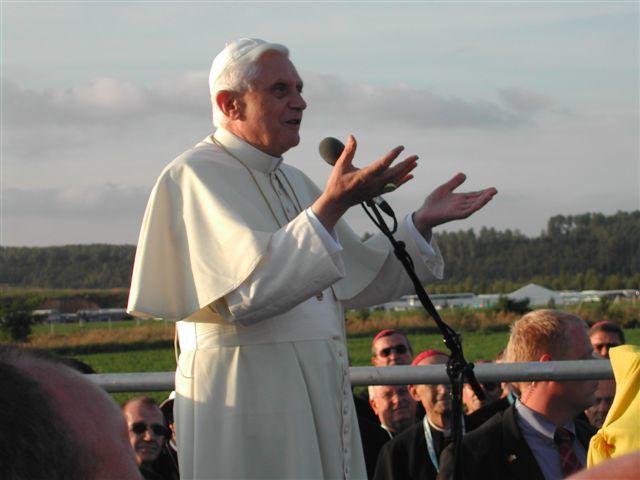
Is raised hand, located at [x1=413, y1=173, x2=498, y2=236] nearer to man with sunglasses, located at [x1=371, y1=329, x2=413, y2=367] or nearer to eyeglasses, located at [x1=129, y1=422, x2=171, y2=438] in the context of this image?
eyeglasses, located at [x1=129, y1=422, x2=171, y2=438]

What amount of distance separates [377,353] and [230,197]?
12.0 feet

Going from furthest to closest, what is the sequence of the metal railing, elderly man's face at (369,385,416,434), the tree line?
the tree line < elderly man's face at (369,385,416,434) < the metal railing

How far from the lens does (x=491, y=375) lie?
4754 millimetres

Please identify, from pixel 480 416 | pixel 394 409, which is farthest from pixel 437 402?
pixel 394 409

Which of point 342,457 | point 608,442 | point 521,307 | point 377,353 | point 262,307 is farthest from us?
point 521,307

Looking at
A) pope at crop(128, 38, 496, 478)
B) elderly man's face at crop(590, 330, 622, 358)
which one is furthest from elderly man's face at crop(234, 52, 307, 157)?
elderly man's face at crop(590, 330, 622, 358)

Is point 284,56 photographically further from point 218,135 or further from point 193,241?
point 193,241

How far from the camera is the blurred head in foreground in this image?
54.3 inches

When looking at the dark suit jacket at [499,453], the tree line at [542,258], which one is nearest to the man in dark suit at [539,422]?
the dark suit jacket at [499,453]

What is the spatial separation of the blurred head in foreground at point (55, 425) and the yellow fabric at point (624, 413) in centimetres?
213

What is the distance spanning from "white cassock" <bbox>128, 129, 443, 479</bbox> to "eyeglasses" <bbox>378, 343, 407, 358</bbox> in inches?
130

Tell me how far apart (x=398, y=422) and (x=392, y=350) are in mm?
797

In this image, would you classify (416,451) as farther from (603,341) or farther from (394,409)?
(603,341)

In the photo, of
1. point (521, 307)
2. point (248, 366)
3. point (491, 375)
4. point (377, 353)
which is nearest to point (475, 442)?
point (491, 375)
